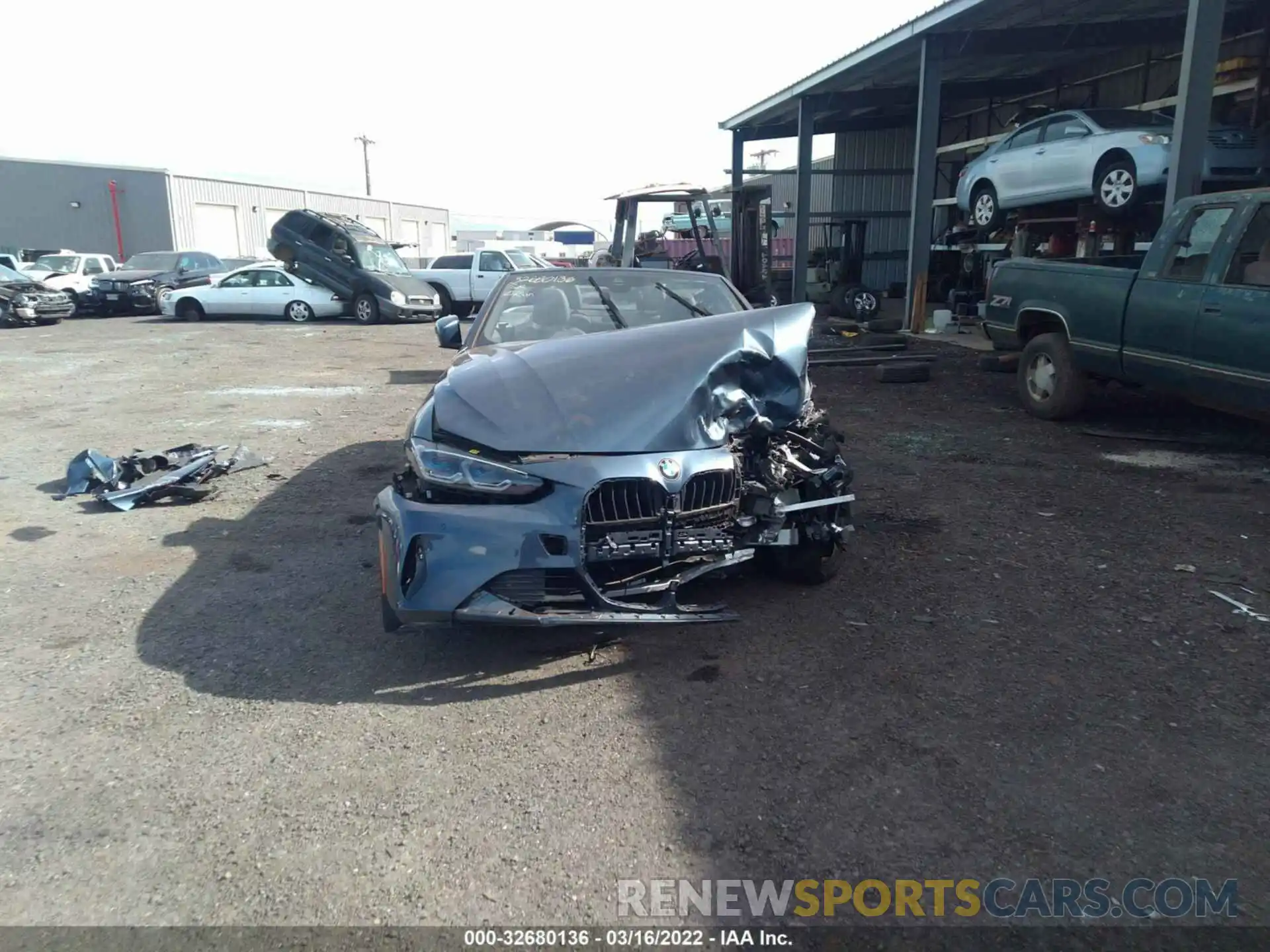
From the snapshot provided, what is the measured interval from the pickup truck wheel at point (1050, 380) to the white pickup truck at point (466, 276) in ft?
51.4

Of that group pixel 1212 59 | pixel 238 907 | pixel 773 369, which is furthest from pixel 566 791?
pixel 1212 59

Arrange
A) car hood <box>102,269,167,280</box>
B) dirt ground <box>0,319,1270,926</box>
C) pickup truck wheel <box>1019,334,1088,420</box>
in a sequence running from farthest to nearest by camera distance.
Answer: car hood <box>102,269,167,280</box>
pickup truck wheel <box>1019,334,1088,420</box>
dirt ground <box>0,319,1270,926</box>

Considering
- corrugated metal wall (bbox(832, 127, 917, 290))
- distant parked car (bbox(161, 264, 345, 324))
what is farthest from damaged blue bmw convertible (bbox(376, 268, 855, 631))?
corrugated metal wall (bbox(832, 127, 917, 290))

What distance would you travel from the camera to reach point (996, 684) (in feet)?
11.6

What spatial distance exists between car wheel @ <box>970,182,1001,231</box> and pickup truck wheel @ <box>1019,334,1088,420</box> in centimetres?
724

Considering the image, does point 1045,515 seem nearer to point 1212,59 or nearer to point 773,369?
point 773,369

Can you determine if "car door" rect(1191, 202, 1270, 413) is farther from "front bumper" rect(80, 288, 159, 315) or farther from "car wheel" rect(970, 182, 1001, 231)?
"front bumper" rect(80, 288, 159, 315)

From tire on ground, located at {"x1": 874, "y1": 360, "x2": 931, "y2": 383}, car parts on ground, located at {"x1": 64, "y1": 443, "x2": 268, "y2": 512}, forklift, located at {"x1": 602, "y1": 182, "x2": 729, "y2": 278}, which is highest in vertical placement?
forklift, located at {"x1": 602, "y1": 182, "x2": 729, "y2": 278}

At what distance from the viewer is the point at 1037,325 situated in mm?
8664

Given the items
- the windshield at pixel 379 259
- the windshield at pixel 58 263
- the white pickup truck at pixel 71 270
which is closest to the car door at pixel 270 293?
the windshield at pixel 379 259

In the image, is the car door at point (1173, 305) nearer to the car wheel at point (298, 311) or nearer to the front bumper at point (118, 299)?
the car wheel at point (298, 311)

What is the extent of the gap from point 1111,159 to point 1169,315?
6.23 meters

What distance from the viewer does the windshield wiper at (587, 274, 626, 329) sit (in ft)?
17.5

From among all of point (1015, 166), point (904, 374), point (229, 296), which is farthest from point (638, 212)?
point (229, 296)
